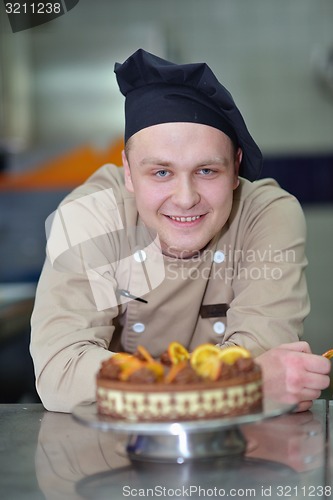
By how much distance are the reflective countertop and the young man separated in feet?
0.60

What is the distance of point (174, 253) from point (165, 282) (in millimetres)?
67

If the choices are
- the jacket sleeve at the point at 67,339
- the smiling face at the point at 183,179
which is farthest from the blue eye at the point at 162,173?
the jacket sleeve at the point at 67,339

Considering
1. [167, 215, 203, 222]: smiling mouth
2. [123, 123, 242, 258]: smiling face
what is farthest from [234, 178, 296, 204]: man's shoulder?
[167, 215, 203, 222]: smiling mouth

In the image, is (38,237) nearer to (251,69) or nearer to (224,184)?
(251,69)

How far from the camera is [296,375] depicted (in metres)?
1.53

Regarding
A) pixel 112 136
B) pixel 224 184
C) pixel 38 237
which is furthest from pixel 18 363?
pixel 224 184

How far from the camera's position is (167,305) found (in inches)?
76.4

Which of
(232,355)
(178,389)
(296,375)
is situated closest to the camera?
(178,389)

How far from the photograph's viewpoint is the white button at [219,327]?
6.39 ft

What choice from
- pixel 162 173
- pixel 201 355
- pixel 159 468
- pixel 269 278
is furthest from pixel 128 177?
pixel 159 468

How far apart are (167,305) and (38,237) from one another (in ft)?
9.80

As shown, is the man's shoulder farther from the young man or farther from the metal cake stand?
the metal cake stand

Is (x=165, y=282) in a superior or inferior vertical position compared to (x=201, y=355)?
inferior

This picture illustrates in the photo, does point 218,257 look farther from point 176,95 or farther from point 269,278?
point 176,95
